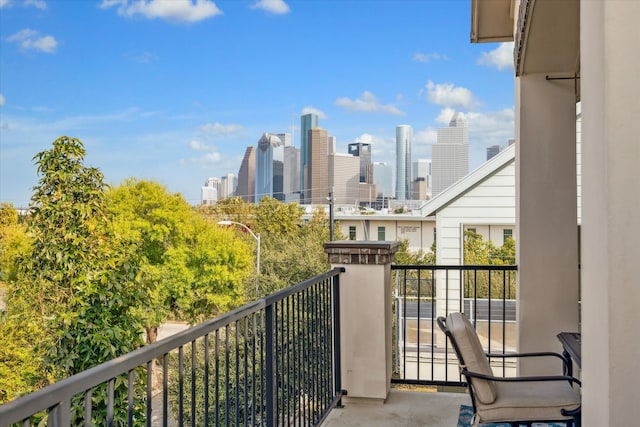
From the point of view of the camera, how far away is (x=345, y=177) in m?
42.2

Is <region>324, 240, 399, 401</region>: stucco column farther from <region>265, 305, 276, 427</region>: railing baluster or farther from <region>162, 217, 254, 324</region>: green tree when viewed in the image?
<region>162, 217, 254, 324</region>: green tree

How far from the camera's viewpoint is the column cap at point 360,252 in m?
3.25

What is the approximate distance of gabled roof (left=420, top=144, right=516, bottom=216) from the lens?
9.14 metres

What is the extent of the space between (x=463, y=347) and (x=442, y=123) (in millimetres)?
53374

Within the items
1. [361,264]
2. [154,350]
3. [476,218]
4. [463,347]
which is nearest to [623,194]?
[154,350]

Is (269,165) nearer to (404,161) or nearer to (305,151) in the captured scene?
(305,151)

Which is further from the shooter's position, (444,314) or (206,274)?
(206,274)

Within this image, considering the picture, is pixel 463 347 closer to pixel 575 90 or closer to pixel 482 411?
pixel 482 411

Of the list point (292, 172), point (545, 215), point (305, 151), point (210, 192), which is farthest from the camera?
point (305, 151)

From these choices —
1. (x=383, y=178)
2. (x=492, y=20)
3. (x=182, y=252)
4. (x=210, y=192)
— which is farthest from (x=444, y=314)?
(x=383, y=178)

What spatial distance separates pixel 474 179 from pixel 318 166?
36579 millimetres

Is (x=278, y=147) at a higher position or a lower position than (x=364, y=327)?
higher

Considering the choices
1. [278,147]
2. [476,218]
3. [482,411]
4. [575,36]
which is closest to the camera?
[482,411]

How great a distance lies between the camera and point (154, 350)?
→ 1.25 meters
